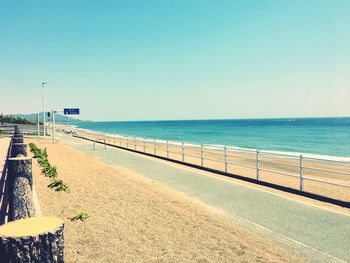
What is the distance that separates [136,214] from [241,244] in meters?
2.79

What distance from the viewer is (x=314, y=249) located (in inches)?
225

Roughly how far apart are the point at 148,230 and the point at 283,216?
3.59 m

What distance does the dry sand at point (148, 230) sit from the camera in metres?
5.23

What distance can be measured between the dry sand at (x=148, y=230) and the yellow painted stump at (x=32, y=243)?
343 centimetres

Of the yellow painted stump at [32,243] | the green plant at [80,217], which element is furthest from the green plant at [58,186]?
the yellow painted stump at [32,243]

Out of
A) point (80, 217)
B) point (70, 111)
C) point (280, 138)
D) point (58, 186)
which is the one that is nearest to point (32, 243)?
point (80, 217)

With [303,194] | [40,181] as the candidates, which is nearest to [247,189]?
[303,194]

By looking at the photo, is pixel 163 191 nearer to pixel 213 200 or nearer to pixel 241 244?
pixel 213 200

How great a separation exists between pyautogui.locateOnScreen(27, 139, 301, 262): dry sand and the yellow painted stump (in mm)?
3430

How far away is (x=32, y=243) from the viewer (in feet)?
5.77

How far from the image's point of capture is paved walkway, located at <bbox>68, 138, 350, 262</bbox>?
580 centimetres

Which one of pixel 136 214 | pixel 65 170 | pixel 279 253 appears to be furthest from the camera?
pixel 65 170

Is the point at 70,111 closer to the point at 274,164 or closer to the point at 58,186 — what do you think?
the point at 274,164

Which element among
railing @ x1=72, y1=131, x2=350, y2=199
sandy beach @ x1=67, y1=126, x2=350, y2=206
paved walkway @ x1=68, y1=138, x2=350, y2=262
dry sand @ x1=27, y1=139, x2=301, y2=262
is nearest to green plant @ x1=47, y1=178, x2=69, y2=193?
dry sand @ x1=27, y1=139, x2=301, y2=262
